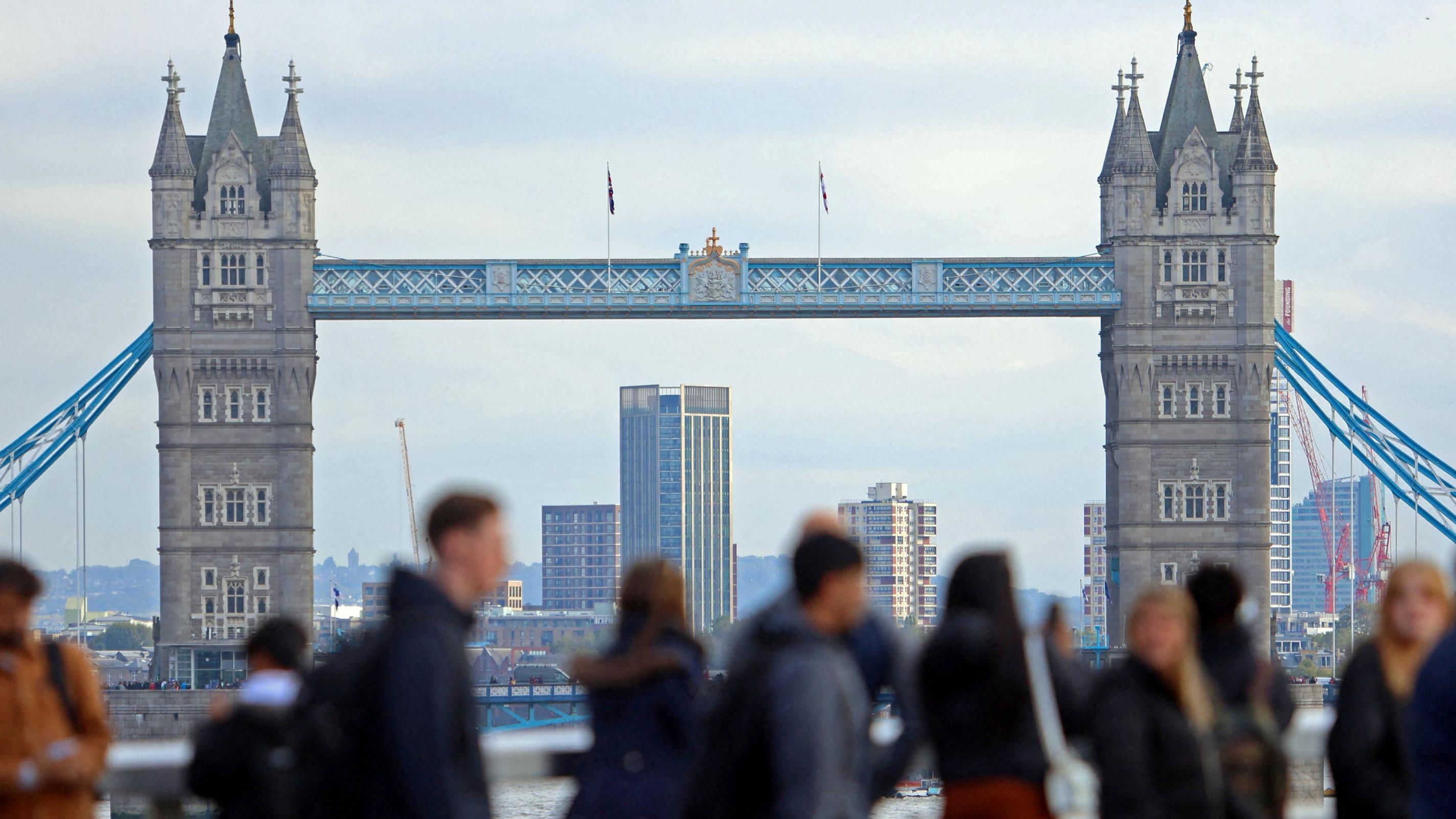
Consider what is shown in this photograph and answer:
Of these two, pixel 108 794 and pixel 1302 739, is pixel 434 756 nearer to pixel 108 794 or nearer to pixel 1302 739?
pixel 108 794

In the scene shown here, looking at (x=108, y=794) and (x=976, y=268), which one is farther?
(x=976, y=268)

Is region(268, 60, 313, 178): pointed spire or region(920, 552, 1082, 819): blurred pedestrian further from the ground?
region(268, 60, 313, 178): pointed spire

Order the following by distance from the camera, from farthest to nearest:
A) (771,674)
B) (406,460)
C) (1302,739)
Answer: (406,460)
(1302,739)
(771,674)

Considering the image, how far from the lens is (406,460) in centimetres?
13675

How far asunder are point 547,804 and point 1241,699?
142 ft

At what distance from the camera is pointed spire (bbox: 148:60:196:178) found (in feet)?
208

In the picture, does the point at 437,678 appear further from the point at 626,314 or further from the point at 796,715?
the point at 626,314

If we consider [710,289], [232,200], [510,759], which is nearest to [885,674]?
[510,759]

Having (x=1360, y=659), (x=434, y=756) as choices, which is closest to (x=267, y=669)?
(x=434, y=756)

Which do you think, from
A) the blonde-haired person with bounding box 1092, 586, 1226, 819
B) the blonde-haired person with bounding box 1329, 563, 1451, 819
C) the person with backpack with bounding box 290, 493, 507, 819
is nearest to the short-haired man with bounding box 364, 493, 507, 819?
the person with backpack with bounding box 290, 493, 507, 819

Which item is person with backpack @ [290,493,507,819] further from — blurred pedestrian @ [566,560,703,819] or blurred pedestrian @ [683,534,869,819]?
blurred pedestrian @ [566,560,703,819]

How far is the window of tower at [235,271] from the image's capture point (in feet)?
205

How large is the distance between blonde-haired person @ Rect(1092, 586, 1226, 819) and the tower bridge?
54329mm

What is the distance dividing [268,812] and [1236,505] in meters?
57.2
